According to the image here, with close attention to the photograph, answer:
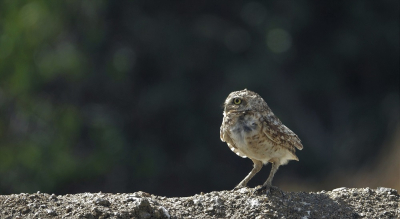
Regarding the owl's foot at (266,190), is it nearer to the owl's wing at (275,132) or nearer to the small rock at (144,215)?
the owl's wing at (275,132)

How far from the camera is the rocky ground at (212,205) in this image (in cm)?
543

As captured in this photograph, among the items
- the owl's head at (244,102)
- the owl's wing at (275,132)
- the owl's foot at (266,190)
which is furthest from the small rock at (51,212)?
the owl's wing at (275,132)

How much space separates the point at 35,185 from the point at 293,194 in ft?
30.3

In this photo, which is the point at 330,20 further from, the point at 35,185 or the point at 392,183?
the point at 35,185

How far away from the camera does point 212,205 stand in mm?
5809

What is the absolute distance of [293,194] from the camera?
614cm

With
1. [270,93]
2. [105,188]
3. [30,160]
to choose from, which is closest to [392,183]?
[270,93]

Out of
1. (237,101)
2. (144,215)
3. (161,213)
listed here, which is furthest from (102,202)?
(237,101)

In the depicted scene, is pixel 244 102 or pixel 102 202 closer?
pixel 102 202

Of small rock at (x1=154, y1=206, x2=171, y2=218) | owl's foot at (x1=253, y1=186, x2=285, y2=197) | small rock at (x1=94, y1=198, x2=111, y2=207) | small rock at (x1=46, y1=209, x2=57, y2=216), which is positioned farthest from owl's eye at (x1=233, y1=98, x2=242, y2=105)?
small rock at (x1=46, y1=209, x2=57, y2=216)

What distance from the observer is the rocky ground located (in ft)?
17.8

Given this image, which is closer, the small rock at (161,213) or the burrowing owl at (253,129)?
the small rock at (161,213)

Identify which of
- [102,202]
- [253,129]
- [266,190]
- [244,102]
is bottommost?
[102,202]

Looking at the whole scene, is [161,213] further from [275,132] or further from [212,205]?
[275,132]
